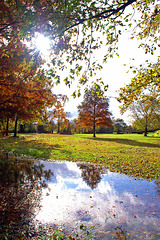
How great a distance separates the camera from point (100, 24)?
561cm

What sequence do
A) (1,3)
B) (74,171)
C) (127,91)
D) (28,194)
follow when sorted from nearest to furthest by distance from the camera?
(28,194) < (1,3) < (127,91) < (74,171)

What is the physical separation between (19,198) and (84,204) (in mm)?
1917

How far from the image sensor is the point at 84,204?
171 inches

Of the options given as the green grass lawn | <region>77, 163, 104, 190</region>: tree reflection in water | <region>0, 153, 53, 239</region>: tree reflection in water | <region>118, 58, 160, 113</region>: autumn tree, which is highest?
<region>118, 58, 160, 113</region>: autumn tree

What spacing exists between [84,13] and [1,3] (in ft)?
13.2

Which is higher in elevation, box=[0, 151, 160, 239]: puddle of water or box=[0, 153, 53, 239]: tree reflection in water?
box=[0, 153, 53, 239]: tree reflection in water

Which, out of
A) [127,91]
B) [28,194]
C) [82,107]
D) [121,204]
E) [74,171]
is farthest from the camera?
[82,107]

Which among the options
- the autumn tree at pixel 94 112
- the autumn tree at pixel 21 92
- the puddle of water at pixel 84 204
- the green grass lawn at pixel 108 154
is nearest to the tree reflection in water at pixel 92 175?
the puddle of water at pixel 84 204

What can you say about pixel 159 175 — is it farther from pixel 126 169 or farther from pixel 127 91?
pixel 127 91

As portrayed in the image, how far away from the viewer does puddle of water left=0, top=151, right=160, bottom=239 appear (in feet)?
10.8

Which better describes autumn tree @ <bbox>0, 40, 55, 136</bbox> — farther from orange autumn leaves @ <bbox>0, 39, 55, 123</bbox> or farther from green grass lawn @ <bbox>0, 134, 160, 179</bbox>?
green grass lawn @ <bbox>0, 134, 160, 179</bbox>

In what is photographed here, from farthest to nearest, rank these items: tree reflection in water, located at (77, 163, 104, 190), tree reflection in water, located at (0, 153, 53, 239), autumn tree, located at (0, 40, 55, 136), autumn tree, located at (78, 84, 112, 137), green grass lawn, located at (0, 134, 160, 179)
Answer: autumn tree, located at (78, 84, 112, 137), autumn tree, located at (0, 40, 55, 136), green grass lawn, located at (0, 134, 160, 179), tree reflection in water, located at (77, 163, 104, 190), tree reflection in water, located at (0, 153, 53, 239)

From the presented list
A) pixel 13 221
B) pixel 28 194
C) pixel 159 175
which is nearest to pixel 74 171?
pixel 28 194

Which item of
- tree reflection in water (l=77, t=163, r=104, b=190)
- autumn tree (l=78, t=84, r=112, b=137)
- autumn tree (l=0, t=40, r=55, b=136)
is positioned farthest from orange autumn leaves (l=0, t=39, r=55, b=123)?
autumn tree (l=78, t=84, r=112, b=137)
